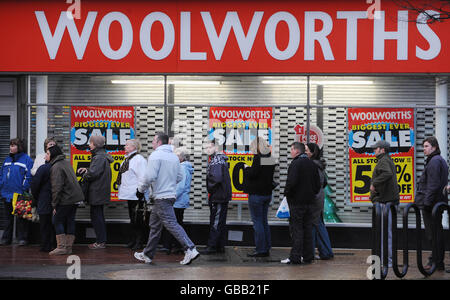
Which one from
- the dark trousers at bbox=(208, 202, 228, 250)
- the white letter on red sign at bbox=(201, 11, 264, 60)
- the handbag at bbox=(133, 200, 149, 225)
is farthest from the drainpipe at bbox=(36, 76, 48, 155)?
the dark trousers at bbox=(208, 202, 228, 250)

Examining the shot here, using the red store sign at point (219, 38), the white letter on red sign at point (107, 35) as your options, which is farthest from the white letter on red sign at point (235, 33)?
the white letter on red sign at point (107, 35)

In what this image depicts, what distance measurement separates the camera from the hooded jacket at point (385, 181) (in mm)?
10219

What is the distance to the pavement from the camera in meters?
9.09

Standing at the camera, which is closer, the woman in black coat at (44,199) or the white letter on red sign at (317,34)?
the woman in black coat at (44,199)

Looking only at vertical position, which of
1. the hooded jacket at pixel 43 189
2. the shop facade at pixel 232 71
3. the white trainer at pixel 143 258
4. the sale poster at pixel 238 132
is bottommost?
the white trainer at pixel 143 258

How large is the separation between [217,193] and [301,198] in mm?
1832

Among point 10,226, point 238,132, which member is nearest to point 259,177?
point 238,132

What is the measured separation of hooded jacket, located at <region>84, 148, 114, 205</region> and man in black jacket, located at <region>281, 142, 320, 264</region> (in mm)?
3633

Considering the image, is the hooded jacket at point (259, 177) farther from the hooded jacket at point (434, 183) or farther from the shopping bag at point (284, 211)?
the hooded jacket at point (434, 183)

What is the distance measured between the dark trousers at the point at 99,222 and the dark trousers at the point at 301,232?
3.81 meters

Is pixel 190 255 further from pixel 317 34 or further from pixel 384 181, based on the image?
pixel 317 34

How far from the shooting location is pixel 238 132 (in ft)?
41.7

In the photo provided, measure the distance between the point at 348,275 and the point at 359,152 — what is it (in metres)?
3.84

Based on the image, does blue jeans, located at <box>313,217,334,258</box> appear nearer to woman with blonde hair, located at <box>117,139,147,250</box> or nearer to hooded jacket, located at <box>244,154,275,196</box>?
hooded jacket, located at <box>244,154,275,196</box>
